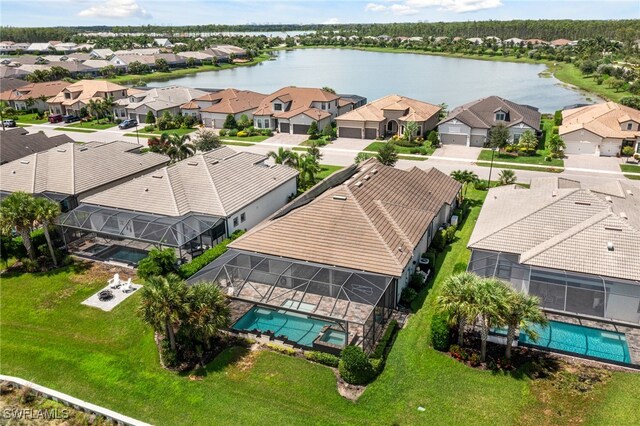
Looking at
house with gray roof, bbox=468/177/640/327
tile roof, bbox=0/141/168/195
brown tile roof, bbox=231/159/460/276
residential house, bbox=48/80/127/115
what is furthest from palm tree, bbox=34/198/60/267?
residential house, bbox=48/80/127/115

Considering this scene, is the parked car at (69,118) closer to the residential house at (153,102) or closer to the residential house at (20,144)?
the residential house at (153,102)

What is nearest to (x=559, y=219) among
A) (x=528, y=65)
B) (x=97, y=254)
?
(x=97, y=254)

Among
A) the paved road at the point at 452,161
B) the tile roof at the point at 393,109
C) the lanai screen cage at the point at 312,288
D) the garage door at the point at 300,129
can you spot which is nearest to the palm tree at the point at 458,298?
the lanai screen cage at the point at 312,288

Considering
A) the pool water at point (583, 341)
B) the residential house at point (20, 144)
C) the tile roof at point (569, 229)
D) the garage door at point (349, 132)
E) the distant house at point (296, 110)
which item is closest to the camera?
the pool water at point (583, 341)

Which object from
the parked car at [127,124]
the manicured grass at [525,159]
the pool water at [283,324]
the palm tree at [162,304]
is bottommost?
the pool water at [283,324]

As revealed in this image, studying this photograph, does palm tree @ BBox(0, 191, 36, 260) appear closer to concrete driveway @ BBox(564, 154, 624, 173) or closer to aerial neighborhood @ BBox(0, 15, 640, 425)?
aerial neighborhood @ BBox(0, 15, 640, 425)

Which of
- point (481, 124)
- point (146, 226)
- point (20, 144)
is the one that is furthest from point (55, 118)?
point (481, 124)
